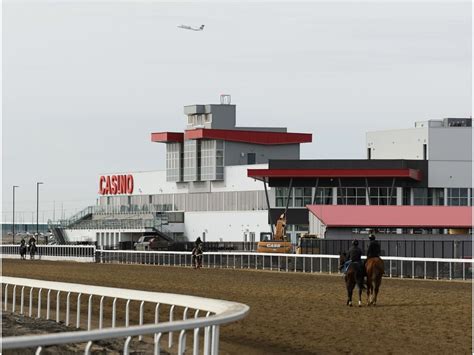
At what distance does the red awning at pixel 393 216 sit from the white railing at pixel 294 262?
7957 mm

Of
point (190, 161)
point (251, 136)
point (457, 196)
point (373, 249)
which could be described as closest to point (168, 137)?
point (190, 161)

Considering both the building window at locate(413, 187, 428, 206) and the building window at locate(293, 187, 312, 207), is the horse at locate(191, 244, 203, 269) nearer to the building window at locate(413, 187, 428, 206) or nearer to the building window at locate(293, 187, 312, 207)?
the building window at locate(293, 187, 312, 207)

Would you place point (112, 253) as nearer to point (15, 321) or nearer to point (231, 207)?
point (231, 207)

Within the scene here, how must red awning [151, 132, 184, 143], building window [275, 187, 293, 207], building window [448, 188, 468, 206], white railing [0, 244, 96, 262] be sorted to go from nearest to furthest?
1. white railing [0, 244, 96, 262]
2. building window [448, 188, 468, 206]
3. building window [275, 187, 293, 207]
4. red awning [151, 132, 184, 143]

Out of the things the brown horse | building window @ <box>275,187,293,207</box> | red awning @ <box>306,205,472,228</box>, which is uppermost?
building window @ <box>275,187,293,207</box>

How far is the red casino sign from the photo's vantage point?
11450 centimetres

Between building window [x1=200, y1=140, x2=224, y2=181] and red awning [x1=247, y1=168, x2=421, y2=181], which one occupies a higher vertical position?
building window [x1=200, y1=140, x2=224, y2=181]

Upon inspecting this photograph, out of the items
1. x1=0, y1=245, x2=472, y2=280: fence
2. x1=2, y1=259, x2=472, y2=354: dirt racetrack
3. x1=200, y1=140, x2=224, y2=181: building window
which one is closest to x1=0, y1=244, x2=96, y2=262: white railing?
x1=0, y1=245, x2=472, y2=280: fence

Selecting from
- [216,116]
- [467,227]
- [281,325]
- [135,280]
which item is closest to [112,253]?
[467,227]

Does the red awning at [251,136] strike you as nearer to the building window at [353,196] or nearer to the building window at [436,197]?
the building window at [353,196]

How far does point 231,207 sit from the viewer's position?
9944 cm

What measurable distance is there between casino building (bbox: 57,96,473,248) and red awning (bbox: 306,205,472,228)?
654 millimetres

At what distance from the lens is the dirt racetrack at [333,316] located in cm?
1791

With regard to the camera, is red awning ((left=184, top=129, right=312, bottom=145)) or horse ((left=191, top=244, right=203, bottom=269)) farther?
red awning ((left=184, top=129, right=312, bottom=145))
